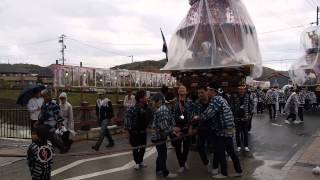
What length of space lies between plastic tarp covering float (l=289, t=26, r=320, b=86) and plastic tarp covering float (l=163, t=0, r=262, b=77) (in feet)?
49.1

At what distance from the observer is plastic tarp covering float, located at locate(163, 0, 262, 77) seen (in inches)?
443

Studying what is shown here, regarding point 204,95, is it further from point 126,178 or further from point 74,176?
point 74,176

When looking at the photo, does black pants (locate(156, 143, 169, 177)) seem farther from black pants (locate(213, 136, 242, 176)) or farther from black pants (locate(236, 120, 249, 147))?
black pants (locate(236, 120, 249, 147))

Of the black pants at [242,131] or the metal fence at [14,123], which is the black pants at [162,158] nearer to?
the black pants at [242,131]

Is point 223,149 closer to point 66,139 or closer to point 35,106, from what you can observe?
point 66,139

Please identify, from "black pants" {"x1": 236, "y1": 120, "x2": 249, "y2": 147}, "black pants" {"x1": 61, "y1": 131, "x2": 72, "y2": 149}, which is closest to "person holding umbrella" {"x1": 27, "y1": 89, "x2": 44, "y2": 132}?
"black pants" {"x1": 61, "y1": 131, "x2": 72, "y2": 149}

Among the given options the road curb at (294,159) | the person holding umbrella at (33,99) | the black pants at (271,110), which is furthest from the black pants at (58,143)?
the black pants at (271,110)

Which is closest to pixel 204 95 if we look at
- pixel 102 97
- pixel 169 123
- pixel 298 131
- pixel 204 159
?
pixel 169 123

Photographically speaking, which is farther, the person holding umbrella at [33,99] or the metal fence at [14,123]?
the metal fence at [14,123]

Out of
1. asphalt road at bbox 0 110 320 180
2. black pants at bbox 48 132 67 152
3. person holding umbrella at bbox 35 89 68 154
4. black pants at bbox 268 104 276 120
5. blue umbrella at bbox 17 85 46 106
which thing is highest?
blue umbrella at bbox 17 85 46 106

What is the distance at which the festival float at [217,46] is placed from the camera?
36.9 feet

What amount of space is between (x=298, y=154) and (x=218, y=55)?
10.2 feet

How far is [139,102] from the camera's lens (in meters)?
9.02

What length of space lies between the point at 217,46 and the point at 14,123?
864 cm
